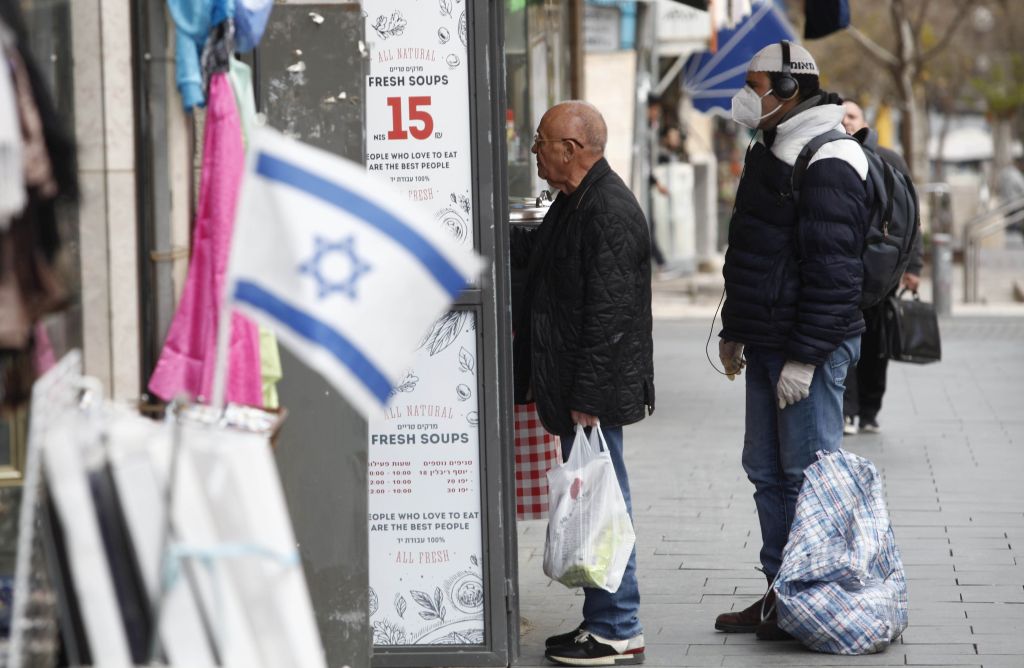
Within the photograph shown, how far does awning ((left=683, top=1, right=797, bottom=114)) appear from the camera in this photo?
61.7ft

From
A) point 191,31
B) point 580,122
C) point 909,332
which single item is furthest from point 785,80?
point 909,332

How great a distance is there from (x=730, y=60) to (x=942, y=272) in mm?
4421

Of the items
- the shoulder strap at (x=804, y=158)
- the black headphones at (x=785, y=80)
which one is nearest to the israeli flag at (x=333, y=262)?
the shoulder strap at (x=804, y=158)

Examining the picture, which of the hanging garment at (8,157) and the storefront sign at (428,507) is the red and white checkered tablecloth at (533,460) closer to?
the storefront sign at (428,507)

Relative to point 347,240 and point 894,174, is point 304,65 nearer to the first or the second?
point 347,240

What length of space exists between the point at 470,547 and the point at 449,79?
1.54 m

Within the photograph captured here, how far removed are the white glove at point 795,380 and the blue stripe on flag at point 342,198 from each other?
3.05m

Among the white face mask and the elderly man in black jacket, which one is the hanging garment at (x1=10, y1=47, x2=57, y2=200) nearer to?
the elderly man in black jacket

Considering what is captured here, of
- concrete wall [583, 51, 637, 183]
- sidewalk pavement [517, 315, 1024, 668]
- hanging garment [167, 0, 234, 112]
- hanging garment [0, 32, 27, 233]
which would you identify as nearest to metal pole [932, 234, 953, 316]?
concrete wall [583, 51, 637, 183]

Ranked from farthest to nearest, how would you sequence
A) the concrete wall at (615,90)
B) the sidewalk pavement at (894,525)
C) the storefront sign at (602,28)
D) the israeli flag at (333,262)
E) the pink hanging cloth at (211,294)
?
the storefront sign at (602,28)
the concrete wall at (615,90)
the sidewalk pavement at (894,525)
the pink hanging cloth at (211,294)
the israeli flag at (333,262)

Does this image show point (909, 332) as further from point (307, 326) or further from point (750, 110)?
point (307, 326)

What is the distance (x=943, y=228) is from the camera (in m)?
20.8

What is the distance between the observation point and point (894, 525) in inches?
308

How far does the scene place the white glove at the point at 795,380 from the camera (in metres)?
5.67
